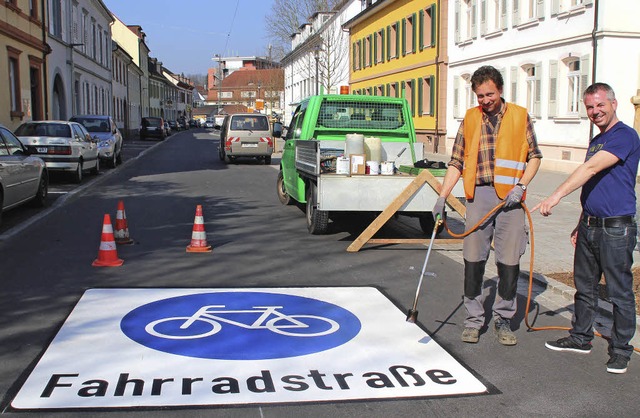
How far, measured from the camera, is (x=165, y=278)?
24.1 ft

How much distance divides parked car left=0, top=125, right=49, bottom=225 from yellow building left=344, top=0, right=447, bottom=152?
907 inches

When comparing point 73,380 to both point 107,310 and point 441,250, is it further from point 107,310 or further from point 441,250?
point 441,250

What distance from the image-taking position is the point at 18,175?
38.4 ft

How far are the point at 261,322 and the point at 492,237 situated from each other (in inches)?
79.8

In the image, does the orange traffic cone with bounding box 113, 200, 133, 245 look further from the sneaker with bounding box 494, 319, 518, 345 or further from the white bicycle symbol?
the sneaker with bounding box 494, 319, 518, 345

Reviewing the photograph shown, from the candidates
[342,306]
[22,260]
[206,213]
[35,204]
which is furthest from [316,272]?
[35,204]

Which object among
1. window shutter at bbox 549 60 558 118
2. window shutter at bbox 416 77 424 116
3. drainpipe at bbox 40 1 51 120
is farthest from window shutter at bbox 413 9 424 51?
drainpipe at bbox 40 1 51 120

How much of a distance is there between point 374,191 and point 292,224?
8.69 ft

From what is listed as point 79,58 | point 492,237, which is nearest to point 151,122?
point 79,58

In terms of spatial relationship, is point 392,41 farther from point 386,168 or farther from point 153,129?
point 386,168

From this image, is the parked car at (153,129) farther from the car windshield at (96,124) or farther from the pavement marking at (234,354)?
the pavement marking at (234,354)

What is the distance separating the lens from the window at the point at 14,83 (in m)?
22.1

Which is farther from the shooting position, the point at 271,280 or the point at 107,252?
the point at 107,252

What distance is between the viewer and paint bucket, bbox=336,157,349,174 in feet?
30.9
